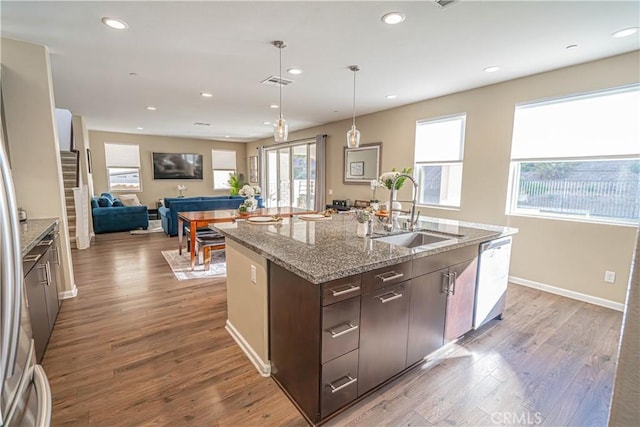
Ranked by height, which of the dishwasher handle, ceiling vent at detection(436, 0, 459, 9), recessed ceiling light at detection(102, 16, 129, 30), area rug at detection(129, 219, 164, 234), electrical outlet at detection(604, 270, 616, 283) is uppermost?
ceiling vent at detection(436, 0, 459, 9)

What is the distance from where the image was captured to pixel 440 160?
4.69m

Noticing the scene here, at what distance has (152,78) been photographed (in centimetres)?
379

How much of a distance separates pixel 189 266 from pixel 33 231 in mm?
2088

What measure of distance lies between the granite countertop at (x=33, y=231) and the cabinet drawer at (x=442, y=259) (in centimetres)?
237

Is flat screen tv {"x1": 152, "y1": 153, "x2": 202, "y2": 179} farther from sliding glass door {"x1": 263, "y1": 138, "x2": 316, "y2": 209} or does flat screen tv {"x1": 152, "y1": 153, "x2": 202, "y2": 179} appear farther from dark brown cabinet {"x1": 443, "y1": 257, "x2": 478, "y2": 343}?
dark brown cabinet {"x1": 443, "y1": 257, "x2": 478, "y2": 343}

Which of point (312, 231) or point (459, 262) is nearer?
point (459, 262)

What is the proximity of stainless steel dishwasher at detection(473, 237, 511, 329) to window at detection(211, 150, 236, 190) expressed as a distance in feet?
31.4

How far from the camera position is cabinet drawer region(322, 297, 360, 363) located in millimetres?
1507

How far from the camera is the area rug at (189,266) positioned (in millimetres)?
3989

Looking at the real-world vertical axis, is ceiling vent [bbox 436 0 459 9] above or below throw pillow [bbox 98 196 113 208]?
above

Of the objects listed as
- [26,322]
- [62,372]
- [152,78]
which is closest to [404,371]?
[26,322]

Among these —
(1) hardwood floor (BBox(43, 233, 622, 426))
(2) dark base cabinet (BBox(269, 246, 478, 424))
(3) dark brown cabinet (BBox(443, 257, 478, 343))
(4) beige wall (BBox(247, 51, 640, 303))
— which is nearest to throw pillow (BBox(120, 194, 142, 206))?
(1) hardwood floor (BBox(43, 233, 622, 426))

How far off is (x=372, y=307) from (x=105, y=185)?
9570 mm

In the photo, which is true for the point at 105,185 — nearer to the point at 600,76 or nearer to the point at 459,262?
the point at 459,262
